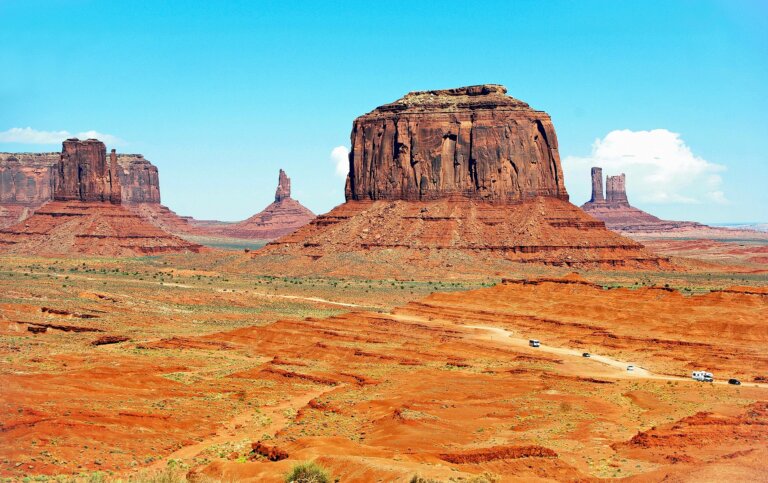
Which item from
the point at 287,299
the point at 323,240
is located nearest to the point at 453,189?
the point at 323,240

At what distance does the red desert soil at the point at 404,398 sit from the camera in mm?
27984

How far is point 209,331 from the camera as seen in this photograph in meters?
65.6

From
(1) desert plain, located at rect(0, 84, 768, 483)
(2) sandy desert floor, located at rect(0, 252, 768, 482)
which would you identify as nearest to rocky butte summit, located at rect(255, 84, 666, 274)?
(1) desert plain, located at rect(0, 84, 768, 483)

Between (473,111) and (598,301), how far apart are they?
5691 cm

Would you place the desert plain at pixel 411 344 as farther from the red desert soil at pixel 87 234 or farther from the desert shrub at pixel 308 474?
the red desert soil at pixel 87 234

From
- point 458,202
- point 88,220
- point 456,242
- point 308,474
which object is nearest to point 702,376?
point 308,474

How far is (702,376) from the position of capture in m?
48.1

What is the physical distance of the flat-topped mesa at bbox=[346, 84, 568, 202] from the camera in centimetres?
12762

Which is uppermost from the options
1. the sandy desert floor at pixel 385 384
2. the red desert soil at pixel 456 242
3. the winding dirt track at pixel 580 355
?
the red desert soil at pixel 456 242

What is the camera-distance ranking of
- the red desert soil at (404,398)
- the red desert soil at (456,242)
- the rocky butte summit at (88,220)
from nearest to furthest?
the red desert soil at (404,398) < the red desert soil at (456,242) < the rocky butte summit at (88,220)

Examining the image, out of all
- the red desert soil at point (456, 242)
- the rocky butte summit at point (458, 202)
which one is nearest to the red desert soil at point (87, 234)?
the rocky butte summit at point (458, 202)

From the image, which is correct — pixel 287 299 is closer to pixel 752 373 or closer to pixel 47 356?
pixel 47 356

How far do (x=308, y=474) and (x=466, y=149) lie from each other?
352 feet

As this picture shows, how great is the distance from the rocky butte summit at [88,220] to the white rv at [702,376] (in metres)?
120
